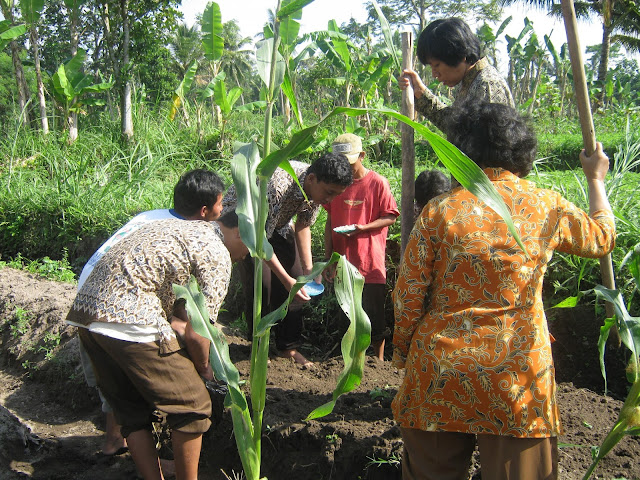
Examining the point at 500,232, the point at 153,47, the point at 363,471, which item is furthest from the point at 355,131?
the point at 500,232

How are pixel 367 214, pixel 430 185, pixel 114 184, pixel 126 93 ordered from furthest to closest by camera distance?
pixel 126 93 → pixel 114 184 → pixel 367 214 → pixel 430 185

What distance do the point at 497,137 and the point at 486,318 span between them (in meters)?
0.57

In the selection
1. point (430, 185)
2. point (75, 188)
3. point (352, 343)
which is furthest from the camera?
point (75, 188)

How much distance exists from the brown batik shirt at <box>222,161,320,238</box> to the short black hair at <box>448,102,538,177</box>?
170cm

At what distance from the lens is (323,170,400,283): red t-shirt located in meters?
3.73

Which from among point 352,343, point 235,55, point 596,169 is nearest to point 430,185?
point 596,169

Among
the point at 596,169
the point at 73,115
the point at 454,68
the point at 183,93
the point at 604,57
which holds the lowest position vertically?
the point at 596,169

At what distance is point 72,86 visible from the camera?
9227mm

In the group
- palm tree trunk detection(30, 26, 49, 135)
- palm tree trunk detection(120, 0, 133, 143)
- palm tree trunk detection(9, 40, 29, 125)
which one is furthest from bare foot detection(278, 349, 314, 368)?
palm tree trunk detection(9, 40, 29, 125)

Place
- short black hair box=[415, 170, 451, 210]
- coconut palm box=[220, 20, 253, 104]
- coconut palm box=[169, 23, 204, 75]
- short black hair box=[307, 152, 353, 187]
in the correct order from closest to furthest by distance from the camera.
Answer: short black hair box=[307, 152, 353, 187] → short black hair box=[415, 170, 451, 210] → coconut palm box=[169, 23, 204, 75] → coconut palm box=[220, 20, 253, 104]

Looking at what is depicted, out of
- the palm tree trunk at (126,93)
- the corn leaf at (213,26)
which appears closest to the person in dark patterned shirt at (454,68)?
the corn leaf at (213,26)

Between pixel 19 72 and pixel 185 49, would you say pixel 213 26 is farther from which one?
pixel 185 49

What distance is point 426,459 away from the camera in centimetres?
175

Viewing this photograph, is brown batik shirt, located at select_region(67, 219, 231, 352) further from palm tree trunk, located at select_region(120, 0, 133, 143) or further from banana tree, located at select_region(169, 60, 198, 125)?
banana tree, located at select_region(169, 60, 198, 125)
